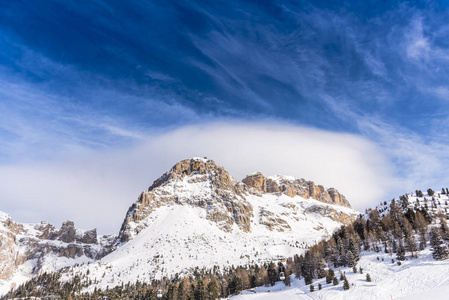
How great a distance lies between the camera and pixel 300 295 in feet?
337

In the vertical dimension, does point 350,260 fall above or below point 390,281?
above

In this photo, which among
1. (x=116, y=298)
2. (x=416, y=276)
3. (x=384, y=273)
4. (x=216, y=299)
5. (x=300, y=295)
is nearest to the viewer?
(x=416, y=276)

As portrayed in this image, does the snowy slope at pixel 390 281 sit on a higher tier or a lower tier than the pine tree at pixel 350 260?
lower

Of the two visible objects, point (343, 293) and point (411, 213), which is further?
point (411, 213)

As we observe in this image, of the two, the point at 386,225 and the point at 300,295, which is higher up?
the point at 386,225

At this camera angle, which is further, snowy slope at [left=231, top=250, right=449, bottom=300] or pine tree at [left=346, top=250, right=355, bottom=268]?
pine tree at [left=346, top=250, right=355, bottom=268]

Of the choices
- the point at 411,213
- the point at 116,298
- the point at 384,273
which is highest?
the point at 411,213

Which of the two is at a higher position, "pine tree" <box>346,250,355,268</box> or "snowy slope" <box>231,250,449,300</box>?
"pine tree" <box>346,250,355,268</box>

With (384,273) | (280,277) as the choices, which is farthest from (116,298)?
(384,273)

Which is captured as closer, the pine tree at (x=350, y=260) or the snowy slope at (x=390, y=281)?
the snowy slope at (x=390, y=281)

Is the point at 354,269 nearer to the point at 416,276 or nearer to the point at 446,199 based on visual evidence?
the point at 416,276

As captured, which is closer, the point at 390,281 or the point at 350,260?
the point at 390,281

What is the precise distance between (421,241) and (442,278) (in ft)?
125

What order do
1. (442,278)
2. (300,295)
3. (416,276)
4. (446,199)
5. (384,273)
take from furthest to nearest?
(446,199) → (300,295) → (384,273) → (416,276) → (442,278)
